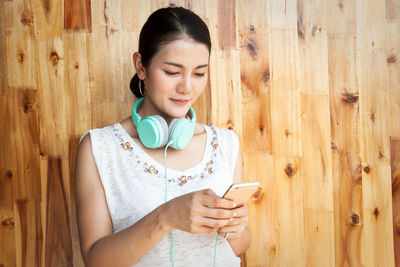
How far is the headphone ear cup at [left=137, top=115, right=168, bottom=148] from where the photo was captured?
1261 millimetres

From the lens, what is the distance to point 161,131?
127 cm

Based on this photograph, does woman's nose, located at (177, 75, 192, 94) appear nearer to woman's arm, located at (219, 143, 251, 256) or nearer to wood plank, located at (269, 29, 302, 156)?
woman's arm, located at (219, 143, 251, 256)

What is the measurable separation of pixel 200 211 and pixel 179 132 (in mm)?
360

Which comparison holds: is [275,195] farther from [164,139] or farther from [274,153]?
→ [164,139]

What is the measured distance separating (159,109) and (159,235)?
0.48 m

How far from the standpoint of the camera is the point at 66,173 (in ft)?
5.45

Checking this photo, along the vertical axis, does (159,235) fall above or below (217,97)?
below

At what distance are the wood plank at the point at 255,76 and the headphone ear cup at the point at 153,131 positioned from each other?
2.00 feet

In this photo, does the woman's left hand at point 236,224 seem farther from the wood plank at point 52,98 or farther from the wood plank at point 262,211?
the wood plank at point 52,98

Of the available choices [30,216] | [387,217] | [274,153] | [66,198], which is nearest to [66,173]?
[66,198]

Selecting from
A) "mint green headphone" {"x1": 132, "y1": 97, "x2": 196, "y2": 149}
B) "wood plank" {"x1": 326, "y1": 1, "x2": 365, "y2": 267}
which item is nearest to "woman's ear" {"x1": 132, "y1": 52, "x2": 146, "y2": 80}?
"mint green headphone" {"x1": 132, "y1": 97, "x2": 196, "y2": 149}

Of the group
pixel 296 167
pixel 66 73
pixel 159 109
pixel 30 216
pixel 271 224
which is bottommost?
pixel 271 224

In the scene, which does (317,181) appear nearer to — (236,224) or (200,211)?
(236,224)

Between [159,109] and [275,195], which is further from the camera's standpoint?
[275,195]
